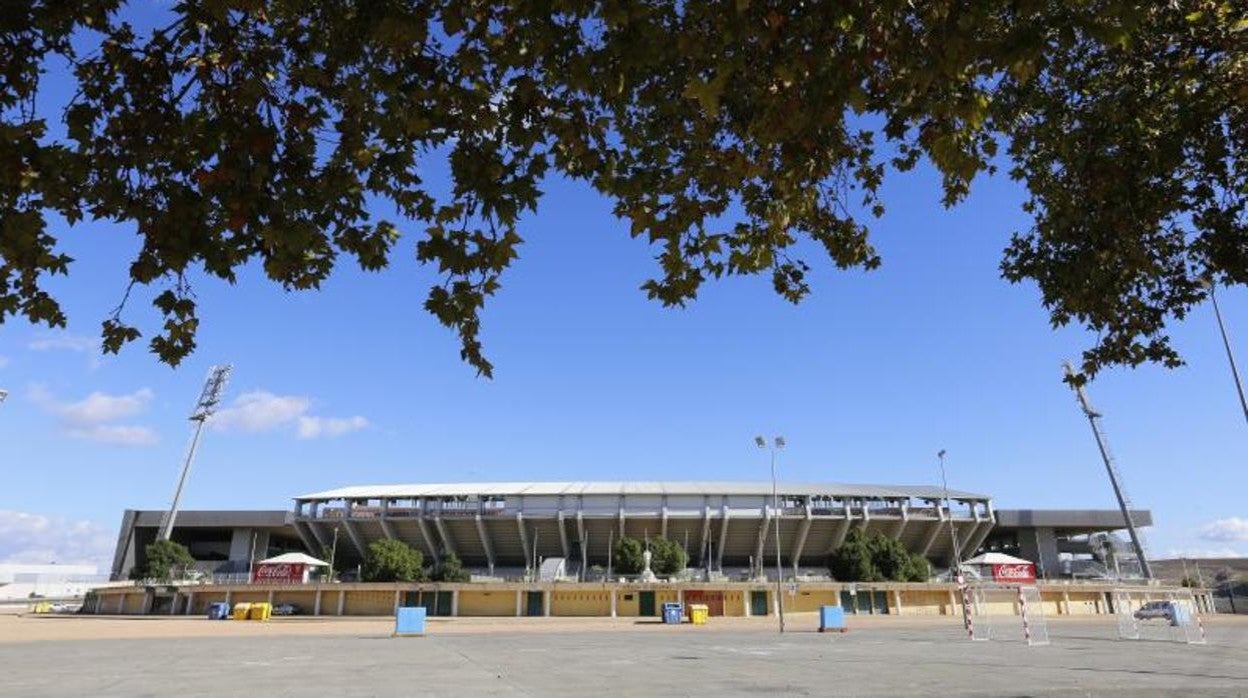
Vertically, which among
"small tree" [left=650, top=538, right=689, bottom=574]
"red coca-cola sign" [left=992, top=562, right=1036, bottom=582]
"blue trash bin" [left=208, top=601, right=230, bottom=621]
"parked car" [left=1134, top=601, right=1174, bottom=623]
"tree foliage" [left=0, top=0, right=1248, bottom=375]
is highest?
"tree foliage" [left=0, top=0, right=1248, bottom=375]

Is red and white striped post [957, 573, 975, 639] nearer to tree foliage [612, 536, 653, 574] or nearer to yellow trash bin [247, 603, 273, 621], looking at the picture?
tree foliage [612, 536, 653, 574]

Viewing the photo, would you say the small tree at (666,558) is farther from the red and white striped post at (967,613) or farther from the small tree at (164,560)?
the small tree at (164,560)

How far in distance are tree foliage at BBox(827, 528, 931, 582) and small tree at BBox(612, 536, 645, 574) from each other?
1829cm

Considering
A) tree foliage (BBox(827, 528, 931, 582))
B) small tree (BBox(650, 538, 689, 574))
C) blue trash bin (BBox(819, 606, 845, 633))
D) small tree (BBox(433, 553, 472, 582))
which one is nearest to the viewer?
blue trash bin (BBox(819, 606, 845, 633))

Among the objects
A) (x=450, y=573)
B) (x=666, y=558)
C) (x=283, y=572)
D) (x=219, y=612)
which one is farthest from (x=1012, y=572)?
(x=219, y=612)

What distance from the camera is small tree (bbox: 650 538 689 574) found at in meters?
71.9

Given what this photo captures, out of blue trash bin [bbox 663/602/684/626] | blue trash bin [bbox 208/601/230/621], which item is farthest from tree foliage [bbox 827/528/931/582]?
blue trash bin [bbox 208/601/230/621]

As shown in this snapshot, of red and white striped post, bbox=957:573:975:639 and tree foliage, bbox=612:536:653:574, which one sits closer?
red and white striped post, bbox=957:573:975:639

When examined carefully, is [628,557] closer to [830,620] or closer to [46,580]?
[830,620]

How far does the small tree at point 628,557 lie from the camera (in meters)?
71.1

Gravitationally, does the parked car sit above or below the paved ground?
below

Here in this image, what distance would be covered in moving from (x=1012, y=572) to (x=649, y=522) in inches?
1388

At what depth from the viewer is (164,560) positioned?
3103 inches

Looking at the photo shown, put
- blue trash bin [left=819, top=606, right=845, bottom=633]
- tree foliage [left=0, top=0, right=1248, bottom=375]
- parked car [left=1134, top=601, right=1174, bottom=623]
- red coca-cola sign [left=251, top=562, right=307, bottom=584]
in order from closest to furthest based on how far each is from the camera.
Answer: tree foliage [left=0, top=0, right=1248, bottom=375]
blue trash bin [left=819, top=606, right=845, bottom=633]
parked car [left=1134, top=601, right=1174, bottom=623]
red coca-cola sign [left=251, top=562, right=307, bottom=584]
